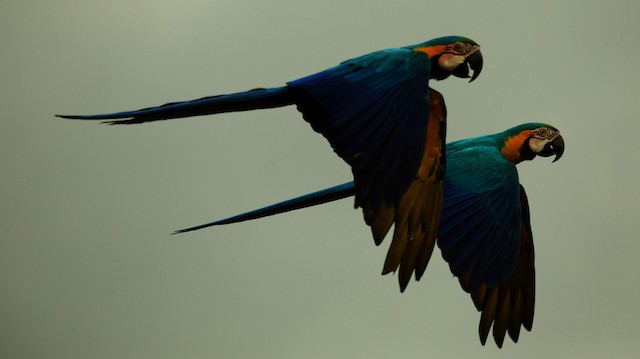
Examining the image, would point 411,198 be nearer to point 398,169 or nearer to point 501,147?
point 398,169

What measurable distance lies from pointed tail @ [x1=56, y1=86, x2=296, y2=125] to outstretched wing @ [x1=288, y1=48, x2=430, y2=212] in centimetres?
15

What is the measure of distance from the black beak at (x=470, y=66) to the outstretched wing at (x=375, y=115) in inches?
19.1

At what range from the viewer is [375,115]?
7.84 metres

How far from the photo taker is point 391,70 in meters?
8.09

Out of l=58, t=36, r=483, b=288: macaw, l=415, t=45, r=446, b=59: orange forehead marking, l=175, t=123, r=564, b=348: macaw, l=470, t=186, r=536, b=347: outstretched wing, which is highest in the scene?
l=415, t=45, r=446, b=59: orange forehead marking

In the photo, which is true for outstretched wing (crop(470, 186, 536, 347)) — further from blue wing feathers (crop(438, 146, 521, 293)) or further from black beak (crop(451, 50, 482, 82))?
black beak (crop(451, 50, 482, 82))

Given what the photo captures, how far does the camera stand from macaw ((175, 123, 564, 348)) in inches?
355

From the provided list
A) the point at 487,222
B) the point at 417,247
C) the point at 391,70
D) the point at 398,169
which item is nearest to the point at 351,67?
the point at 391,70

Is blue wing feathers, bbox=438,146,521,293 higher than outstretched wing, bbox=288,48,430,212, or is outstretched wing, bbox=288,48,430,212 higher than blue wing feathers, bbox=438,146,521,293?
outstretched wing, bbox=288,48,430,212

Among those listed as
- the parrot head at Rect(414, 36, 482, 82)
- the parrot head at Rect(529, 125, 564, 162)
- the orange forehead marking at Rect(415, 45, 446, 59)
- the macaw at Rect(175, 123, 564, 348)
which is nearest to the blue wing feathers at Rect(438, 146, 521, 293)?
the macaw at Rect(175, 123, 564, 348)

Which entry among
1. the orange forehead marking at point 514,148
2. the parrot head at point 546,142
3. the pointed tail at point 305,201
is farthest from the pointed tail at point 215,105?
the parrot head at point 546,142

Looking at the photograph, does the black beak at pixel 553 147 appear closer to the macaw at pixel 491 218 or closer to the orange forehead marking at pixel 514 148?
the macaw at pixel 491 218

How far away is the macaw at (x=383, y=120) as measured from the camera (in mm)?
7668

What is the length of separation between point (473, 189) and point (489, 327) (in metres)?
1.23
